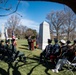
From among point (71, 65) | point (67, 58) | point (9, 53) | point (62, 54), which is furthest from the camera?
point (9, 53)

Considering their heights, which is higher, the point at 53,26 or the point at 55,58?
the point at 53,26

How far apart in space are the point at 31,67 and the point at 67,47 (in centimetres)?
198

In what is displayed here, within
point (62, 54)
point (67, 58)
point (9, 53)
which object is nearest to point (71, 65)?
point (67, 58)

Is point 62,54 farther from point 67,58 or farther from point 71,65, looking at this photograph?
point 71,65

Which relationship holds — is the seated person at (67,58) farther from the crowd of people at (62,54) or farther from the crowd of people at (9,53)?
the crowd of people at (9,53)

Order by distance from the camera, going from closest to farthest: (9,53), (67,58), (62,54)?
(67,58)
(62,54)
(9,53)

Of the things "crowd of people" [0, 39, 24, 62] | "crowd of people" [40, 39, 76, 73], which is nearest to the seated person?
"crowd of people" [40, 39, 76, 73]

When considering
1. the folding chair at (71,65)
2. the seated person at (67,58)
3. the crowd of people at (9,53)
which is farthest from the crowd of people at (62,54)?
the crowd of people at (9,53)

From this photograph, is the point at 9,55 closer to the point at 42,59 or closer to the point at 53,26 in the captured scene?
the point at 42,59

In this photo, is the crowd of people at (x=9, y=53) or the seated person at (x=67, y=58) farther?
the crowd of people at (x=9, y=53)

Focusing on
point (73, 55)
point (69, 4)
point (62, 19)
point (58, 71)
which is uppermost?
point (62, 19)

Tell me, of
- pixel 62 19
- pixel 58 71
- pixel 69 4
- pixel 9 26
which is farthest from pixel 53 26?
pixel 69 4

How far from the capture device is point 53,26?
4581 cm

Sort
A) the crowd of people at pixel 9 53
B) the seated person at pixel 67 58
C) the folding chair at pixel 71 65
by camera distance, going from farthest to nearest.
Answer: the crowd of people at pixel 9 53 < the seated person at pixel 67 58 < the folding chair at pixel 71 65
